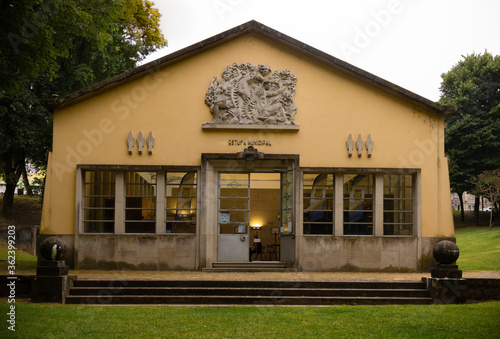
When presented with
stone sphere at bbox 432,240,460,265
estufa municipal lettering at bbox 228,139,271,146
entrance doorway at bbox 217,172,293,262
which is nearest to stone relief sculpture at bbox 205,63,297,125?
estufa municipal lettering at bbox 228,139,271,146

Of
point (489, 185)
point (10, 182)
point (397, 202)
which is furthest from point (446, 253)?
point (489, 185)

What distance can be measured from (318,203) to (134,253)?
18.9ft

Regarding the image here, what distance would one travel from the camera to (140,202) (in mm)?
18031

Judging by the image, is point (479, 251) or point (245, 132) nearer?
point (245, 132)

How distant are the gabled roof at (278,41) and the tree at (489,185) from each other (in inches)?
944

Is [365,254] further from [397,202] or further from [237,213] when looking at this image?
[237,213]

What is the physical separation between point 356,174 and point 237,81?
4.64 meters

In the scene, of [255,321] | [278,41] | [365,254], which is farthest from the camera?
[278,41]

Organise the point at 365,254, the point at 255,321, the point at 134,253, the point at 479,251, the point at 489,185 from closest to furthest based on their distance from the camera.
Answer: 1. the point at 255,321
2. the point at 134,253
3. the point at 365,254
4. the point at 479,251
5. the point at 489,185

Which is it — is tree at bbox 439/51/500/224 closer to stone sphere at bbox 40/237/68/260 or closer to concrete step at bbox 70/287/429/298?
concrete step at bbox 70/287/429/298

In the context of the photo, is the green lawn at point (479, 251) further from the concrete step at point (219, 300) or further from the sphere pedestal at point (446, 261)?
the concrete step at point (219, 300)

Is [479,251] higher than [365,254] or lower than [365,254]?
lower

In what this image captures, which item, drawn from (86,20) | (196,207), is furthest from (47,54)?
(196,207)

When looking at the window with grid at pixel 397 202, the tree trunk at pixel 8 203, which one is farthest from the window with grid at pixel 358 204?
the tree trunk at pixel 8 203
